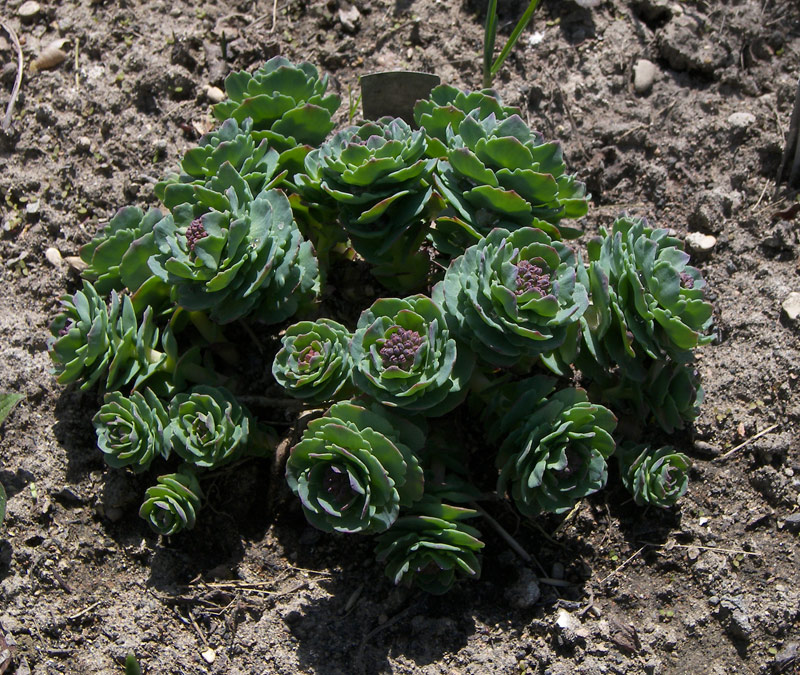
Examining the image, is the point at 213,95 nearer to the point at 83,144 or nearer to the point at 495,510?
the point at 83,144

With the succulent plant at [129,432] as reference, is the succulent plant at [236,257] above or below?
above

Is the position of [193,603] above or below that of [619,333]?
below

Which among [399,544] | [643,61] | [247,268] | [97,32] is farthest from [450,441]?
[97,32]

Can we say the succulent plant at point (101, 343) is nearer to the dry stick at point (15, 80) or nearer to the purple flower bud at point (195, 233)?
the purple flower bud at point (195, 233)

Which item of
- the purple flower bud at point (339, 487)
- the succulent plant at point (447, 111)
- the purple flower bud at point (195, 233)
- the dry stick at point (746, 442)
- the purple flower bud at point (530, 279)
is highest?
the succulent plant at point (447, 111)

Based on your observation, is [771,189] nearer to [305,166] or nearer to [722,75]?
[722,75]

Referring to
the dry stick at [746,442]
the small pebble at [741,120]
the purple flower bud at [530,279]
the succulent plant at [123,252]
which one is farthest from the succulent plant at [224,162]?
the small pebble at [741,120]

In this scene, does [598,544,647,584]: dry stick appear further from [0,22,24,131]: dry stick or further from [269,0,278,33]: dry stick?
[0,22,24,131]: dry stick
